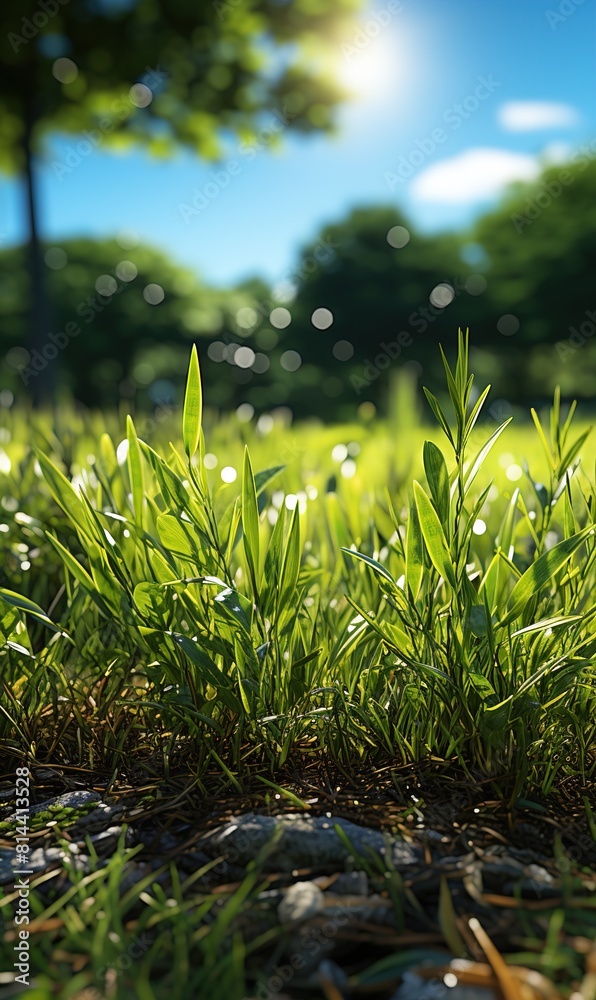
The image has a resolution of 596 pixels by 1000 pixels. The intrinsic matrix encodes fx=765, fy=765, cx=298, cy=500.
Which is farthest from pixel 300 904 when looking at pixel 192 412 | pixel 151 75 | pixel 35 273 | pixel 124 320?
pixel 124 320

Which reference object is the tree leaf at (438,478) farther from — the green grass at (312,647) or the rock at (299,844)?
the rock at (299,844)

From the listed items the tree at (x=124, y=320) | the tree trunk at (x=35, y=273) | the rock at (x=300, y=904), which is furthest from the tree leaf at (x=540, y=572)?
the tree at (x=124, y=320)

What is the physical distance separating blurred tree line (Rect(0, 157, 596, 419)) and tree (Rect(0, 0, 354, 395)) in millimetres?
15980

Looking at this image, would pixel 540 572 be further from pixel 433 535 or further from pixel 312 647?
pixel 312 647

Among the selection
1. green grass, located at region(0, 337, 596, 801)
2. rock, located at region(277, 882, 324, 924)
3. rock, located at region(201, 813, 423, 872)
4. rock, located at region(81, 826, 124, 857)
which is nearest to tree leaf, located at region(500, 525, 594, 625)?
green grass, located at region(0, 337, 596, 801)

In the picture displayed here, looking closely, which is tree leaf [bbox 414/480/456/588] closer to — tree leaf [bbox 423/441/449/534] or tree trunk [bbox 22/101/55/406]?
tree leaf [bbox 423/441/449/534]

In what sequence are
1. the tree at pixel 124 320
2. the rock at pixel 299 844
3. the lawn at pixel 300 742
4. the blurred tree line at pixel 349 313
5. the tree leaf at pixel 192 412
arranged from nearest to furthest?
1. the lawn at pixel 300 742
2. the rock at pixel 299 844
3. the tree leaf at pixel 192 412
4. the blurred tree line at pixel 349 313
5. the tree at pixel 124 320

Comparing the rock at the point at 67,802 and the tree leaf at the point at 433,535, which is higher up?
the tree leaf at the point at 433,535

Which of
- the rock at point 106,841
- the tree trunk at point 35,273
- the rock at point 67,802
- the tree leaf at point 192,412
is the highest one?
the tree trunk at point 35,273

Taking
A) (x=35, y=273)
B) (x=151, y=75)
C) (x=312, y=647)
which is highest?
(x=151, y=75)

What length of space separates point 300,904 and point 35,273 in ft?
38.4

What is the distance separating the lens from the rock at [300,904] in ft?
3.39

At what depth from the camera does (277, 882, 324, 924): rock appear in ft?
3.39

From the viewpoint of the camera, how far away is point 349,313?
33750 millimetres
